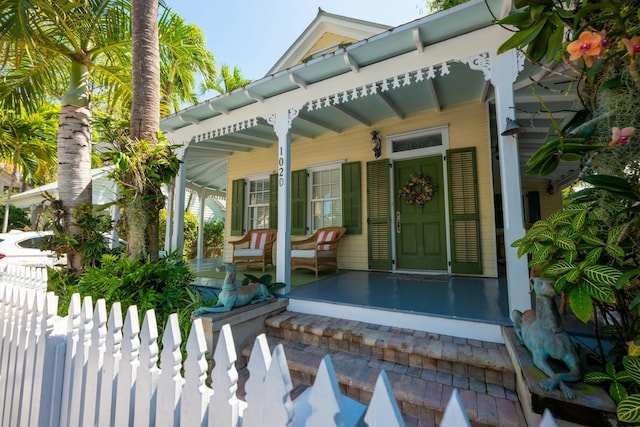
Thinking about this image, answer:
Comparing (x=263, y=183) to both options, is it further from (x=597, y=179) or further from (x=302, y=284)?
(x=597, y=179)

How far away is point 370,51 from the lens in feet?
9.80

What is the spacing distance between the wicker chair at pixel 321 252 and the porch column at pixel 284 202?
129 cm

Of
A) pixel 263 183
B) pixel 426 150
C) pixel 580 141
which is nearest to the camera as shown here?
pixel 580 141

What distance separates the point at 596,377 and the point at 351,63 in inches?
128

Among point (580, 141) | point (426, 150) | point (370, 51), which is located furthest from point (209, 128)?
point (580, 141)

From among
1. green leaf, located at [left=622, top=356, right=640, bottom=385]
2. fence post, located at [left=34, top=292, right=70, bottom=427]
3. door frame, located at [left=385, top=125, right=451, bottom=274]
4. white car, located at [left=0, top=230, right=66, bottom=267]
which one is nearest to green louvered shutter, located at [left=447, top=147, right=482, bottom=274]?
door frame, located at [left=385, top=125, right=451, bottom=274]

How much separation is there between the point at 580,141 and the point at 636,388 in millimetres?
1091

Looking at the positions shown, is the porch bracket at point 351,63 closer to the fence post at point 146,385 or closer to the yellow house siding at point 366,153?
the yellow house siding at point 366,153

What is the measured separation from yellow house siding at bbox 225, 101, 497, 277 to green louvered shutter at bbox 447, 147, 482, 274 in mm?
99

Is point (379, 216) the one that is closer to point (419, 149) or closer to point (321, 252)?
point (321, 252)

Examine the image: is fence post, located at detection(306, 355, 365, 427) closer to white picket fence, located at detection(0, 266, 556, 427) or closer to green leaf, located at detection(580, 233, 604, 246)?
white picket fence, located at detection(0, 266, 556, 427)

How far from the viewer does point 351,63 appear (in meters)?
3.11

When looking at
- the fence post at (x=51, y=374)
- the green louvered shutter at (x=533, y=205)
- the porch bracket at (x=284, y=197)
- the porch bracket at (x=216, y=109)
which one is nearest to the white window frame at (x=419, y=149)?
the porch bracket at (x=284, y=197)

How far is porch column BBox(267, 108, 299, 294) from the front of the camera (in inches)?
137
